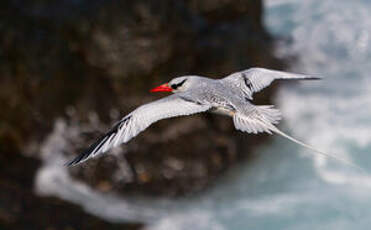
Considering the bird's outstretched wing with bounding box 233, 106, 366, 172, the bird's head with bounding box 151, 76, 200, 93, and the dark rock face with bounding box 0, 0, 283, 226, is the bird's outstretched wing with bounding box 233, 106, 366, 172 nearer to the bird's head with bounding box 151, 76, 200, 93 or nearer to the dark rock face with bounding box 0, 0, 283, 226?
Result: the bird's head with bounding box 151, 76, 200, 93

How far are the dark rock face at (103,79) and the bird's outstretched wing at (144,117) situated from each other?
4.52 meters

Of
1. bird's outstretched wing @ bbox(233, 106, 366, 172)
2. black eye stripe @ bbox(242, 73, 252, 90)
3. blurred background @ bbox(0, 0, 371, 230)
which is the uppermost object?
blurred background @ bbox(0, 0, 371, 230)

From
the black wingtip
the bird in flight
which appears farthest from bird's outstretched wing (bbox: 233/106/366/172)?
the black wingtip

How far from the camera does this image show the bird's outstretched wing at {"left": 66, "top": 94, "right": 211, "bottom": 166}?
12.3 feet

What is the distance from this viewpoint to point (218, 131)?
8.96m

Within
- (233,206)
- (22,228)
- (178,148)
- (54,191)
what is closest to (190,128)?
(178,148)

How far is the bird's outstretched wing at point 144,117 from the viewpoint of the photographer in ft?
12.3

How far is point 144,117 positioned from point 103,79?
195 inches

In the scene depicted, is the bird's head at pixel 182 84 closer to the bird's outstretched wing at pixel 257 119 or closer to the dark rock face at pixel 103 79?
the bird's outstretched wing at pixel 257 119

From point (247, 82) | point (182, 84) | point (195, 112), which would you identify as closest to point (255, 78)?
point (247, 82)

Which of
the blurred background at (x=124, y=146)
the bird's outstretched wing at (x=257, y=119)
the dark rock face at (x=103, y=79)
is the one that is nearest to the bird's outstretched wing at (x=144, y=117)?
the bird's outstretched wing at (x=257, y=119)

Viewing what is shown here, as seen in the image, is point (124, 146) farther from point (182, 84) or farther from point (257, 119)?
point (257, 119)

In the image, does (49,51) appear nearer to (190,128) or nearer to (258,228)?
(190,128)

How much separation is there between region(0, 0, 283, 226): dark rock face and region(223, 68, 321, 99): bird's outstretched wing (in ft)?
13.1
